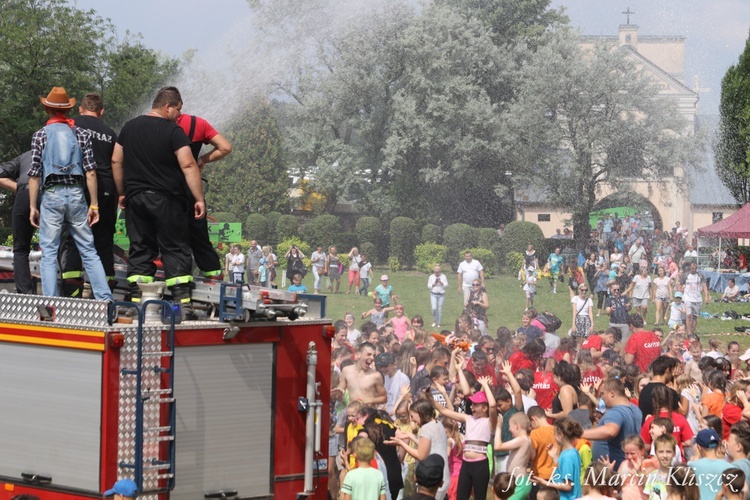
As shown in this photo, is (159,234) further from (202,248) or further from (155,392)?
(155,392)

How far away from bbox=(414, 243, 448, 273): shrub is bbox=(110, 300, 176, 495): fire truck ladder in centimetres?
2296

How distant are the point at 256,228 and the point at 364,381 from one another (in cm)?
2184

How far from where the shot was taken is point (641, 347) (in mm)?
13641

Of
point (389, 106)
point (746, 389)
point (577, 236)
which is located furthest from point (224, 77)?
point (746, 389)

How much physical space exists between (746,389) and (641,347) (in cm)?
413

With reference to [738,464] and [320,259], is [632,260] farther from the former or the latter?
[738,464]

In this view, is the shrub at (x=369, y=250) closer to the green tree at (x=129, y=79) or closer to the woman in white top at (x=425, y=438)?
the green tree at (x=129, y=79)

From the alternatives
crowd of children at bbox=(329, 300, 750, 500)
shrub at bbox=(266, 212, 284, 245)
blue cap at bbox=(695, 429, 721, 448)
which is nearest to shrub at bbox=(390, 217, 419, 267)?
shrub at bbox=(266, 212, 284, 245)

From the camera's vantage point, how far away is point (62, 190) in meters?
6.80

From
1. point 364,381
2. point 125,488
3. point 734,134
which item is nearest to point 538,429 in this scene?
point 364,381

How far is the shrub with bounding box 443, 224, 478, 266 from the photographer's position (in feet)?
96.5

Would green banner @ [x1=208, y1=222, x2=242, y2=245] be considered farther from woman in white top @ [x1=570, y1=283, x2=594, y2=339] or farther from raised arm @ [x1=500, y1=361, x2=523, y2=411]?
woman in white top @ [x1=570, y1=283, x2=594, y2=339]

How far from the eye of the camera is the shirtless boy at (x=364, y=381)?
973cm

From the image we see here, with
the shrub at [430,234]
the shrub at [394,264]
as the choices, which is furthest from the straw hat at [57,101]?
the shrub at [430,234]
